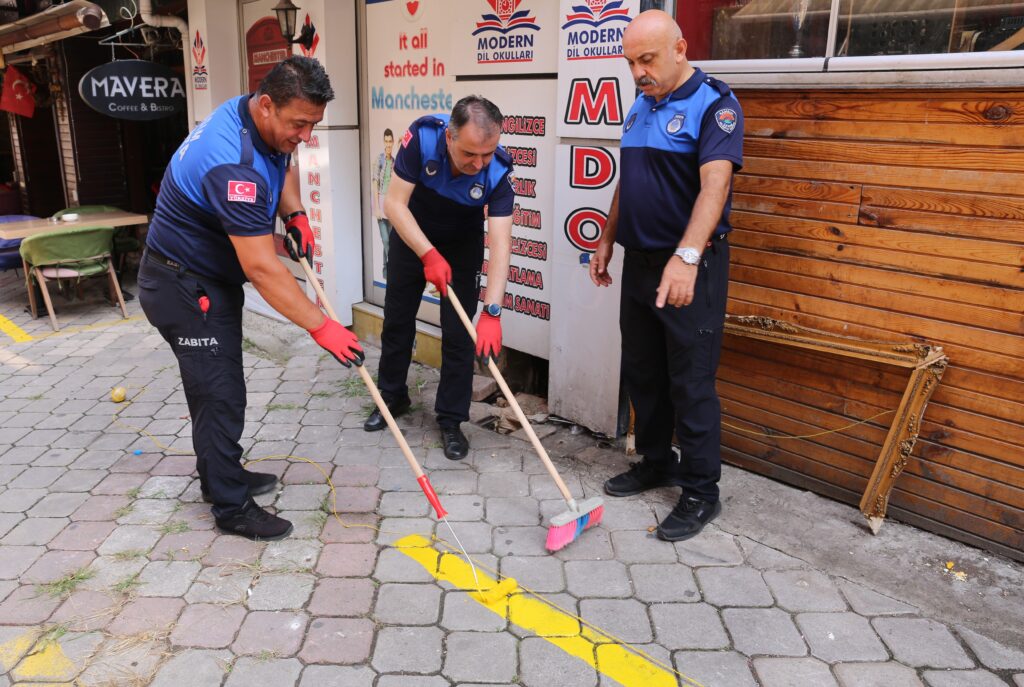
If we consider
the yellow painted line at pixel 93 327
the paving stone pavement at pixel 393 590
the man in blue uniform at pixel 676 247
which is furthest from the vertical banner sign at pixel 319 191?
the man in blue uniform at pixel 676 247

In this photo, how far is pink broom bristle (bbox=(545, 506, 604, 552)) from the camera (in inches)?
137

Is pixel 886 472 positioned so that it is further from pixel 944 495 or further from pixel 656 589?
pixel 656 589

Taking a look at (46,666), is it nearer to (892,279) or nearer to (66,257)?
(892,279)

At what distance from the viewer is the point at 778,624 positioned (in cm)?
309

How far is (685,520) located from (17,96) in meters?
10.6

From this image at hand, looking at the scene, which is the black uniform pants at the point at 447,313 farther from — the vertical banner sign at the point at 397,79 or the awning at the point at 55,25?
the awning at the point at 55,25

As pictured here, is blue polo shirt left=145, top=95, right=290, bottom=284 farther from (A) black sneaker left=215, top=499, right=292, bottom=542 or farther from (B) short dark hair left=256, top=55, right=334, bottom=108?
(A) black sneaker left=215, top=499, right=292, bottom=542

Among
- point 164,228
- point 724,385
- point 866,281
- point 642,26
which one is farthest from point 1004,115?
point 164,228

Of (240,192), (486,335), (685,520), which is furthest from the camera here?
(486,335)

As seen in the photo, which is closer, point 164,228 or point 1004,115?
point 1004,115

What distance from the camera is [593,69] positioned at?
168 inches

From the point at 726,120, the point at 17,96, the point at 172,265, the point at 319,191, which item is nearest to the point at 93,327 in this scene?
the point at 319,191

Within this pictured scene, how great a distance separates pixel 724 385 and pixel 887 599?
4.57 feet

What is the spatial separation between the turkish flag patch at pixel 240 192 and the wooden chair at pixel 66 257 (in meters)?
4.78
